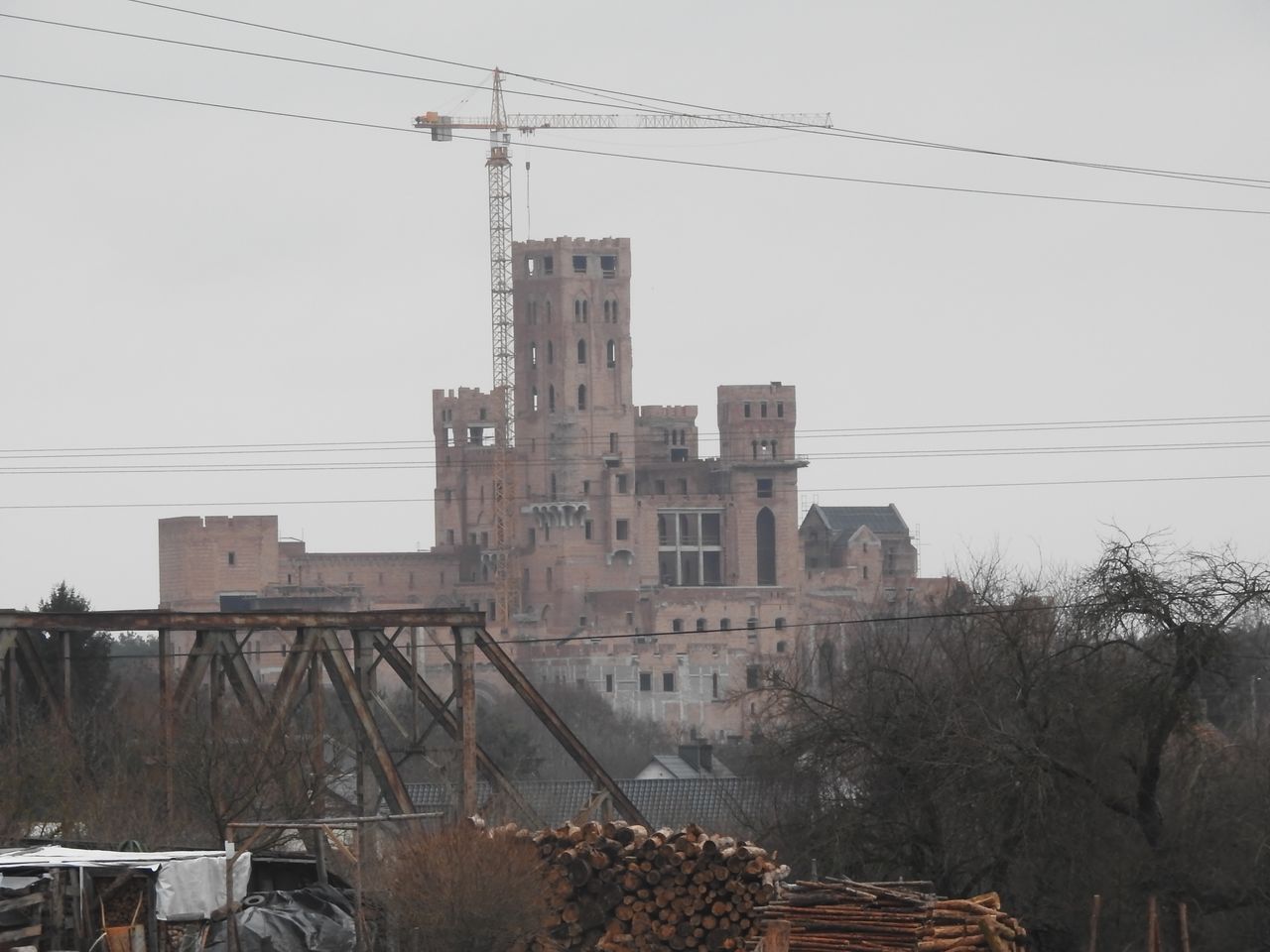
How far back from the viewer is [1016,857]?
2541 cm

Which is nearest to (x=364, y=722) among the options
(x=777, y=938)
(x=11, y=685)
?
(x=11, y=685)

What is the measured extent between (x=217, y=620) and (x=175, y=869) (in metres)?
5.51

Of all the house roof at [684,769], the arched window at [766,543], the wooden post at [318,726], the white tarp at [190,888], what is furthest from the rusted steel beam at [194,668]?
the arched window at [766,543]

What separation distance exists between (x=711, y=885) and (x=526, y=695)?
5.72 metres

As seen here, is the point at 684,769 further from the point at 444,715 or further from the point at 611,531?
the point at 611,531

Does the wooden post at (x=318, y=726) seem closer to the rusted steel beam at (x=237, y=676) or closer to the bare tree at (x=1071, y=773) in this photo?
the rusted steel beam at (x=237, y=676)

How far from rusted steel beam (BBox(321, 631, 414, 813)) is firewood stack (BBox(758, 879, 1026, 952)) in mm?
5320

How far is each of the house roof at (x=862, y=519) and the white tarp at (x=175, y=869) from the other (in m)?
128

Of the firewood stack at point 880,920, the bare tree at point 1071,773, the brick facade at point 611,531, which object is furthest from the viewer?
the brick facade at point 611,531

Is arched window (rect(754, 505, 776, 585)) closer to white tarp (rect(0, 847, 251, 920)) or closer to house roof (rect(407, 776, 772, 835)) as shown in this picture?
house roof (rect(407, 776, 772, 835))

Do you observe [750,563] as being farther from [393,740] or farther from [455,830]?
[455,830]

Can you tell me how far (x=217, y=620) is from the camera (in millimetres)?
25141

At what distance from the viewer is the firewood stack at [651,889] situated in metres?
21.7

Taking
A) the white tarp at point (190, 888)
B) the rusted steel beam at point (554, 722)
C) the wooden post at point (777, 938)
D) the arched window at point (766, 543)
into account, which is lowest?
the wooden post at point (777, 938)
